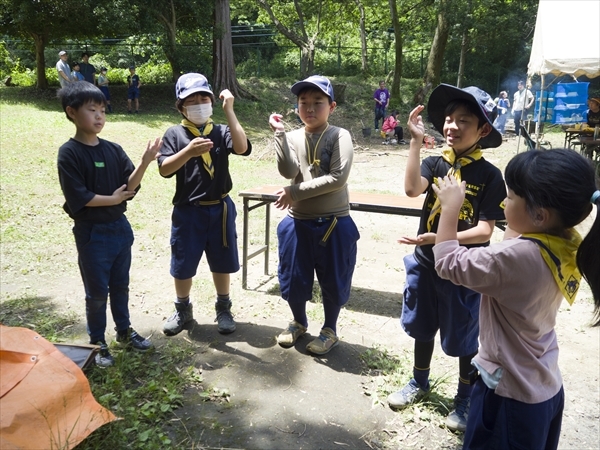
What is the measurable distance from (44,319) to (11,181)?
5.48 m

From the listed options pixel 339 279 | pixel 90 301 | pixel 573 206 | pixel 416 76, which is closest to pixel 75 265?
pixel 90 301

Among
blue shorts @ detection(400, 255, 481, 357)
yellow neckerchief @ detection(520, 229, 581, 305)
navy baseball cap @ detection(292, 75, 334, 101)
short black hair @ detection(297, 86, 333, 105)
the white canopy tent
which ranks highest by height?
the white canopy tent

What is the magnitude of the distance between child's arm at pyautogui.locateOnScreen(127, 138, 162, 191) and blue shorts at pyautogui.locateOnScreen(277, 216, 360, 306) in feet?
3.18

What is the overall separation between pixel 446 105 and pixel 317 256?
1314 millimetres

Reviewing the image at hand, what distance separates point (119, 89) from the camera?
753 inches

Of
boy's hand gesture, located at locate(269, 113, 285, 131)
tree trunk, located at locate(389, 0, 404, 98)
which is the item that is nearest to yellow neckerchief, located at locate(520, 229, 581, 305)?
boy's hand gesture, located at locate(269, 113, 285, 131)

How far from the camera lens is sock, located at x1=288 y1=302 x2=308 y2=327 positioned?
3721 millimetres

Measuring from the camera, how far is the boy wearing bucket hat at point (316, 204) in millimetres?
3369

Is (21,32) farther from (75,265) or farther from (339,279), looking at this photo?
(339,279)

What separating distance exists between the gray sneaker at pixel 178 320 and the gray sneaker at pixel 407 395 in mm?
1650

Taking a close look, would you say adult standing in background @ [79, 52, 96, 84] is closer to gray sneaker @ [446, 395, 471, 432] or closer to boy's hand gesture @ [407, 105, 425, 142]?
boy's hand gesture @ [407, 105, 425, 142]

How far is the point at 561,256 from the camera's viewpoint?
1.84 metres

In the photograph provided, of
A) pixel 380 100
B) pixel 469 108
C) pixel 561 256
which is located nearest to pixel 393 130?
pixel 380 100

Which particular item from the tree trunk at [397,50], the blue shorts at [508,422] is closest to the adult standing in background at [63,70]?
the tree trunk at [397,50]
